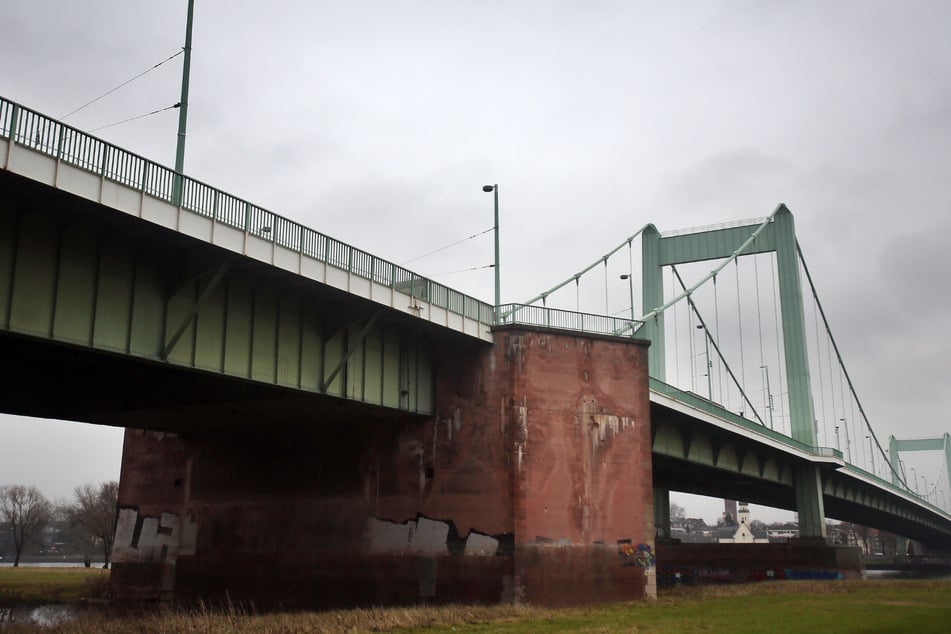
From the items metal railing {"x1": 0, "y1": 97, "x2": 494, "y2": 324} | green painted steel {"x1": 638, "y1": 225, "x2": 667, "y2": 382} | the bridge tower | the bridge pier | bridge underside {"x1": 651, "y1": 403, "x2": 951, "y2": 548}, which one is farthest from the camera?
green painted steel {"x1": 638, "y1": 225, "x2": 667, "y2": 382}

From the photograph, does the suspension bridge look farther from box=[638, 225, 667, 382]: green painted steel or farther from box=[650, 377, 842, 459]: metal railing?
box=[638, 225, 667, 382]: green painted steel

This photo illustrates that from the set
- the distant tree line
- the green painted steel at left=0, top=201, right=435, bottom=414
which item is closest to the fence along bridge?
the green painted steel at left=0, top=201, right=435, bottom=414

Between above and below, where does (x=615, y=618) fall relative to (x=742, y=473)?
below

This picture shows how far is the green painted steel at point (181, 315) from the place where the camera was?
2142cm

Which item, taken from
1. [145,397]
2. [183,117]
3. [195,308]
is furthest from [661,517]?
[183,117]

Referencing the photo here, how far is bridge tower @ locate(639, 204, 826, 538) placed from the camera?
65562mm

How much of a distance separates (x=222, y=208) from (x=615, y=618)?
59.9 ft

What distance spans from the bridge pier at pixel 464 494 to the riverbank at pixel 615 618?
225 centimetres

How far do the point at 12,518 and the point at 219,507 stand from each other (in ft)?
267

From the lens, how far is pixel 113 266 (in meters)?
23.5

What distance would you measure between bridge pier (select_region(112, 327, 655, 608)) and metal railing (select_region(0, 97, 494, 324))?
4.27 m

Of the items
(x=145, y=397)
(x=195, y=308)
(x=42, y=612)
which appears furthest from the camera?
(x=42, y=612)

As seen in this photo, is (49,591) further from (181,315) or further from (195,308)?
(195,308)

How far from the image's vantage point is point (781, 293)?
70.6m
